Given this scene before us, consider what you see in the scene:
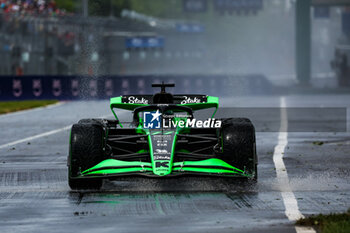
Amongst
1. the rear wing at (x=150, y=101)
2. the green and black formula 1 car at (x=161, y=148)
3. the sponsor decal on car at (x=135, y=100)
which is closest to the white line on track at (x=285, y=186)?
the green and black formula 1 car at (x=161, y=148)

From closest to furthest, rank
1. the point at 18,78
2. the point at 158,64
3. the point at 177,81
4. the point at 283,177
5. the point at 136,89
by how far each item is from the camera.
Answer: the point at 283,177, the point at 18,78, the point at 136,89, the point at 177,81, the point at 158,64

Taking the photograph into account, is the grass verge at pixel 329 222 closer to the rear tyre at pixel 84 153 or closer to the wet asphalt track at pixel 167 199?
the wet asphalt track at pixel 167 199

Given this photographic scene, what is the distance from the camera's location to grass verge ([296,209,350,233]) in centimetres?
884

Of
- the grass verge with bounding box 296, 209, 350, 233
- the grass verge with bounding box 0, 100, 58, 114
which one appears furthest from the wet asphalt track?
the grass verge with bounding box 0, 100, 58, 114

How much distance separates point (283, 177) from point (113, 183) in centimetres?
229

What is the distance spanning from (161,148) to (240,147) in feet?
3.11

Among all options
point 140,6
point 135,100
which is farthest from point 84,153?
point 140,6

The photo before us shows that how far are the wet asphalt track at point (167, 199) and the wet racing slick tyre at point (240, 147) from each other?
11.1 inches

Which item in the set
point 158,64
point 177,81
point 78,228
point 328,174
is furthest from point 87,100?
point 158,64

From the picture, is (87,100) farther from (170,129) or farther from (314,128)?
(170,129)

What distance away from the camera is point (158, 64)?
11025 cm

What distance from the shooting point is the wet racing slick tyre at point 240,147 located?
1205 cm

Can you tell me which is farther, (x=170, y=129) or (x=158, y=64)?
(x=158, y=64)

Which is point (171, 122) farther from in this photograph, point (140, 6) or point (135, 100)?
point (140, 6)
